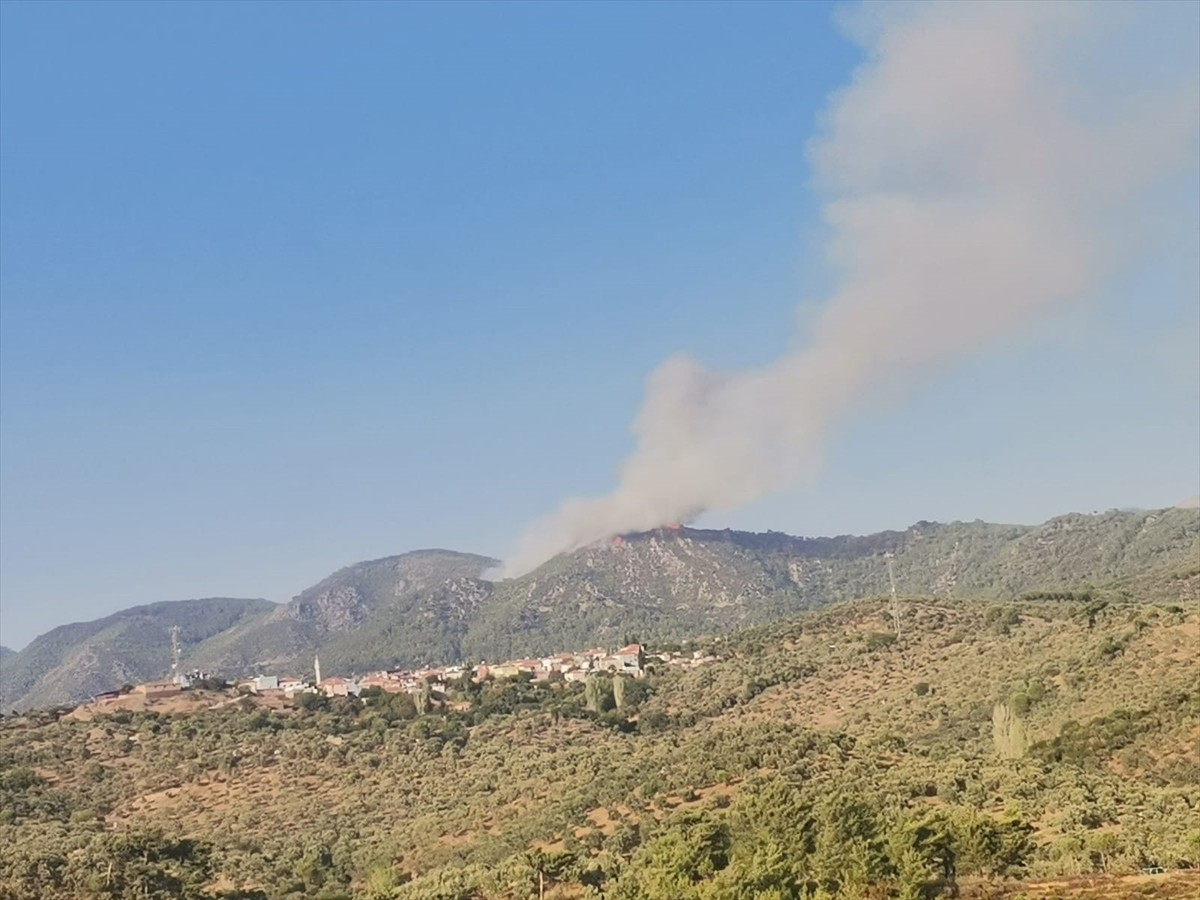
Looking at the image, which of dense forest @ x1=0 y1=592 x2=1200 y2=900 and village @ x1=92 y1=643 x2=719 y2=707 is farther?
village @ x1=92 y1=643 x2=719 y2=707

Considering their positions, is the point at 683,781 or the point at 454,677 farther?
the point at 454,677

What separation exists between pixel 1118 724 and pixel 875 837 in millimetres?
31062

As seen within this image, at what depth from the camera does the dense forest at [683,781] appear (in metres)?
29.9

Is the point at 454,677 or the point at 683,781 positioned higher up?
the point at 454,677

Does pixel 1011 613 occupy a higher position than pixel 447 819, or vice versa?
pixel 1011 613

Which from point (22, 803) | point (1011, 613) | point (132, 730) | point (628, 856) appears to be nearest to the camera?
point (628, 856)

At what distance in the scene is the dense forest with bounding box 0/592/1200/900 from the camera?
2986cm

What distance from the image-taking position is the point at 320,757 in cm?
7581

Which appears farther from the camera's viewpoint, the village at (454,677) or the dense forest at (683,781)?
the village at (454,677)

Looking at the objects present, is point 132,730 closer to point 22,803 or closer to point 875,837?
point 22,803

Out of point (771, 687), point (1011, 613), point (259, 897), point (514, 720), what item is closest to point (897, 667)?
point (771, 687)

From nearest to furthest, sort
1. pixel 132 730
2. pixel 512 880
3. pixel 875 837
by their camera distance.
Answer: pixel 875 837, pixel 512 880, pixel 132 730

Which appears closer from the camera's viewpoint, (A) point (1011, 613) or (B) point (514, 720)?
(B) point (514, 720)

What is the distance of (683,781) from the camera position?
49.4 metres
